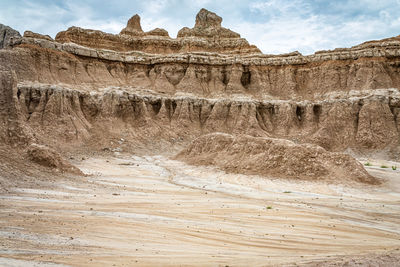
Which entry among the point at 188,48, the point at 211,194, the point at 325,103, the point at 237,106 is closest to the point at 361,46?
the point at 325,103

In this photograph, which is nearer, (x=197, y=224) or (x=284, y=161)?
(x=197, y=224)

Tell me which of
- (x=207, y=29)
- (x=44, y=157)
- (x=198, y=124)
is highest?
(x=207, y=29)

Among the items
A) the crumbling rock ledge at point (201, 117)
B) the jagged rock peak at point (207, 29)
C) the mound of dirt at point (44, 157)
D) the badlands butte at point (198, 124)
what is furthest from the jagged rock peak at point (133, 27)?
the mound of dirt at point (44, 157)

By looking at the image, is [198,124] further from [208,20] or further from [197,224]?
[197,224]

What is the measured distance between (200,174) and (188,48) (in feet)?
134

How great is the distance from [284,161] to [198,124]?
23.8m

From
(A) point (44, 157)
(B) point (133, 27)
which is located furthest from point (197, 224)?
(B) point (133, 27)

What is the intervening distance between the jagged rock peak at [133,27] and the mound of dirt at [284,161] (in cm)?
4336

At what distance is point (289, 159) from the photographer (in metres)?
20.4

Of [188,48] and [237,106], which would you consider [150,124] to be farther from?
[188,48]

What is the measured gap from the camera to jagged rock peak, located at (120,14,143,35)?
61.7 metres

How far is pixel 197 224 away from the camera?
9922mm

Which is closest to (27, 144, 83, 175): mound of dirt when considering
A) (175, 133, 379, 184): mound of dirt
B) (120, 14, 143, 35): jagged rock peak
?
(175, 133, 379, 184): mound of dirt

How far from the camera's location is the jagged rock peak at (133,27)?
61.7m
